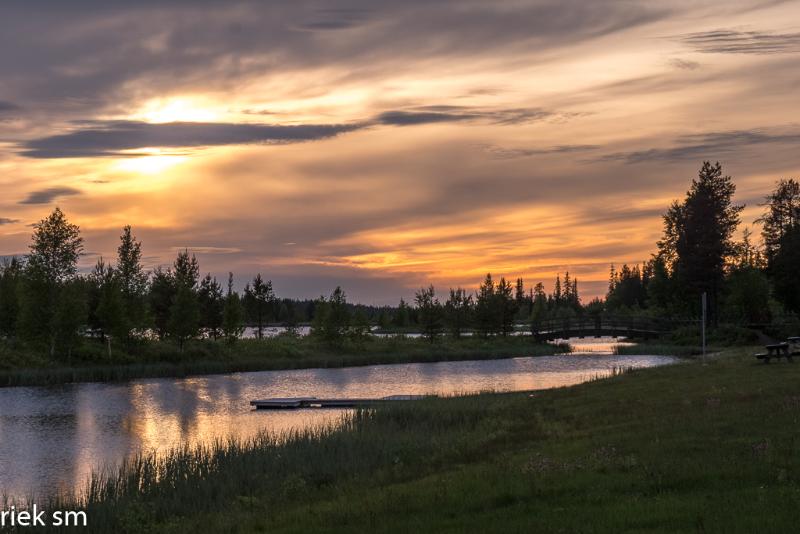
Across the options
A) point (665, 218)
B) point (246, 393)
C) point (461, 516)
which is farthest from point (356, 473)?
point (665, 218)

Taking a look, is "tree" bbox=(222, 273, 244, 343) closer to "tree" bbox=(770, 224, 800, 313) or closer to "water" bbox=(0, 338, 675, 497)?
"water" bbox=(0, 338, 675, 497)

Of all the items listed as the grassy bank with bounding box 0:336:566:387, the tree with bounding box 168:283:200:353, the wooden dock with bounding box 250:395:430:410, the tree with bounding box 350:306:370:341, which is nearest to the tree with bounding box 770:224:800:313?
the grassy bank with bounding box 0:336:566:387

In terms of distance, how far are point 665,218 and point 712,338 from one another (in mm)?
52942

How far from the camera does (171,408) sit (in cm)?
4416

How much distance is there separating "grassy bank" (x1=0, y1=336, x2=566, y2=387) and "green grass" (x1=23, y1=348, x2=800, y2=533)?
40064 millimetres

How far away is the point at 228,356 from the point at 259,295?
2967 centimetres

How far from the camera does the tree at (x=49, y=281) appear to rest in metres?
65.8

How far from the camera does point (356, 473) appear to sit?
20266 millimetres

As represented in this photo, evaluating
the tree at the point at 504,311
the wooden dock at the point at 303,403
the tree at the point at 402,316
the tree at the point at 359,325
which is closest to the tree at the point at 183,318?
the tree at the point at 359,325

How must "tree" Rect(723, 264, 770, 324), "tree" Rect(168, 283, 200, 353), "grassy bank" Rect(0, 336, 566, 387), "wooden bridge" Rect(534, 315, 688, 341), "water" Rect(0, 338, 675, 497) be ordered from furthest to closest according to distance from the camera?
1. "wooden bridge" Rect(534, 315, 688, 341)
2. "tree" Rect(723, 264, 770, 324)
3. "tree" Rect(168, 283, 200, 353)
4. "grassy bank" Rect(0, 336, 566, 387)
5. "water" Rect(0, 338, 675, 497)

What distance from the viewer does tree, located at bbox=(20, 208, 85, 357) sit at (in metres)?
65.8

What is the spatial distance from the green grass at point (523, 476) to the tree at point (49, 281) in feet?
153

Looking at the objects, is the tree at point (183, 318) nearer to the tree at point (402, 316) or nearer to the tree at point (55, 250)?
the tree at point (55, 250)

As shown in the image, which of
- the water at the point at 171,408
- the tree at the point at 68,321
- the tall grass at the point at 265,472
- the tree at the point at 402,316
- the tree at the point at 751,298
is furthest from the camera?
the tree at the point at 402,316
